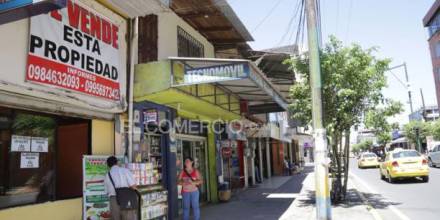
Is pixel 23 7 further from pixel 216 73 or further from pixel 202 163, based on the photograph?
pixel 202 163

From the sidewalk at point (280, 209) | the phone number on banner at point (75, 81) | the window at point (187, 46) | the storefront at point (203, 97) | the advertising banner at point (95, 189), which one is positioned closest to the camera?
the phone number on banner at point (75, 81)

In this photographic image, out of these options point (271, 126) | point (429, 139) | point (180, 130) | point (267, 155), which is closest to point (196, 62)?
point (180, 130)

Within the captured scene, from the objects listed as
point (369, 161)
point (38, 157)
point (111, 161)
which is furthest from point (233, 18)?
point (369, 161)

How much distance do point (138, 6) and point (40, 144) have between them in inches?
144

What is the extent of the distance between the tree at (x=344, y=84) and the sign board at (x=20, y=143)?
26.8 feet

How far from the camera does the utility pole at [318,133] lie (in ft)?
27.2

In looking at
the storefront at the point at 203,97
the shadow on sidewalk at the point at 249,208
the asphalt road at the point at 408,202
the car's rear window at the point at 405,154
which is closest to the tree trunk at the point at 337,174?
the asphalt road at the point at 408,202

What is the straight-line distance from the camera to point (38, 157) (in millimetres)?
6855

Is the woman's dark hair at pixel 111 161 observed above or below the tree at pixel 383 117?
below

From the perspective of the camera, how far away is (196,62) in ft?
30.2

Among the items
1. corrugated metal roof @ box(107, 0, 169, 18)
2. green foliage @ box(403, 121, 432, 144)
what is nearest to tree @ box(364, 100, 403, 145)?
corrugated metal roof @ box(107, 0, 169, 18)

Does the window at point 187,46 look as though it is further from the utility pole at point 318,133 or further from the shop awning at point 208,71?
the utility pole at point 318,133

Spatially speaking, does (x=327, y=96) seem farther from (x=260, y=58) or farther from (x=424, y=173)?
(x=424, y=173)

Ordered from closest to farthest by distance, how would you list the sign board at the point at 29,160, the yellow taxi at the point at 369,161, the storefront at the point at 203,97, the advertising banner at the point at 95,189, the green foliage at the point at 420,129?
the sign board at the point at 29,160
the advertising banner at the point at 95,189
the storefront at the point at 203,97
the yellow taxi at the point at 369,161
the green foliage at the point at 420,129
